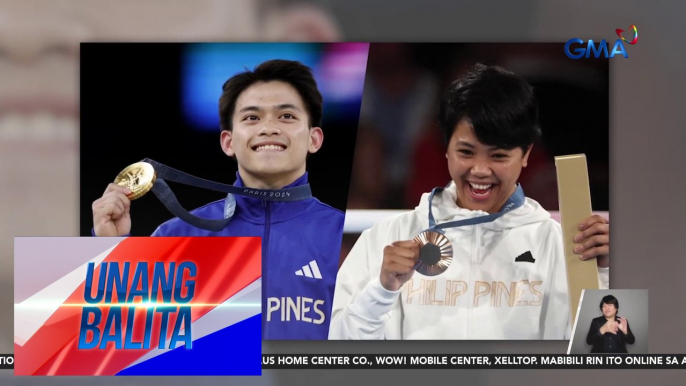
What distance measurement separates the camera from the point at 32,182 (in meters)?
3.84

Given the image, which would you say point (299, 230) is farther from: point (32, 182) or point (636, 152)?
point (636, 152)

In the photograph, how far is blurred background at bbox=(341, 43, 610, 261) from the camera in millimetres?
3764

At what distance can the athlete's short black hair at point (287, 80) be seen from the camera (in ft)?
12.4

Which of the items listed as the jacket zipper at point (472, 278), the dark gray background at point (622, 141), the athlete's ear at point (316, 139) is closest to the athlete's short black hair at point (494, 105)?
the dark gray background at point (622, 141)

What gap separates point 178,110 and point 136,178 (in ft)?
1.10

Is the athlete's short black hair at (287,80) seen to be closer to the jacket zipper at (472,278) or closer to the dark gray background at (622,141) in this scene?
the dark gray background at (622,141)

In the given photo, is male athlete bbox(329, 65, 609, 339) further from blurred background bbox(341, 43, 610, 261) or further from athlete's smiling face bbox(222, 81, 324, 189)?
athlete's smiling face bbox(222, 81, 324, 189)

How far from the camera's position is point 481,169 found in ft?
12.2

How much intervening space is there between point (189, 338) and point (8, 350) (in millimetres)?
803

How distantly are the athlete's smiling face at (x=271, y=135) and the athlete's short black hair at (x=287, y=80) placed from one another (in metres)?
0.02

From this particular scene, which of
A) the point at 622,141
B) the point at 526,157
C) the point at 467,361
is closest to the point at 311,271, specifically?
the point at 467,361

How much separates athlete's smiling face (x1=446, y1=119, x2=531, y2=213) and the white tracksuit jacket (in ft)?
0.17

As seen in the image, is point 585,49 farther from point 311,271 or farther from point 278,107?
point 311,271

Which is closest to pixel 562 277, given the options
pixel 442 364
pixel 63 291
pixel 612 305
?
pixel 612 305
